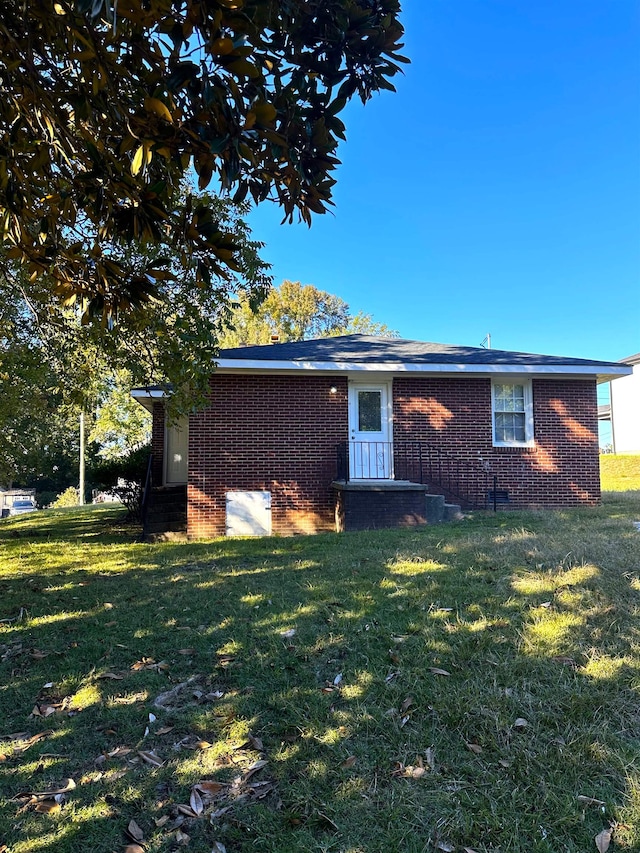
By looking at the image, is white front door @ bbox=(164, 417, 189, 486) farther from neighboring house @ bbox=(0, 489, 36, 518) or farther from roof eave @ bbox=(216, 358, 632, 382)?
neighboring house @ bbox=(0, 489, 36, 518)

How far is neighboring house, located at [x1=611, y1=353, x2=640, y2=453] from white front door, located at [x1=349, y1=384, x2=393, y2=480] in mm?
24080

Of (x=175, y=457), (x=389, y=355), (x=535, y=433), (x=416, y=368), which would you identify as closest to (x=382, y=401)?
(x=389, y=355)

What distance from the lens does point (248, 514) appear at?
31.9ft

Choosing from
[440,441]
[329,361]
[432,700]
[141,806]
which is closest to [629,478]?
[440,441]

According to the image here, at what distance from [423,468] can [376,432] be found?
3.88 ft

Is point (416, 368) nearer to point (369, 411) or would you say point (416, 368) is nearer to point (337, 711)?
point (369, 411)

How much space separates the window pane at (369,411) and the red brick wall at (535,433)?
0.35m

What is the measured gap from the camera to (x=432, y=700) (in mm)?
2848

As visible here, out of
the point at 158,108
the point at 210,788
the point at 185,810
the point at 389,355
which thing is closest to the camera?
the point at 185,810

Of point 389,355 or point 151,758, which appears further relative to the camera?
point 389,355

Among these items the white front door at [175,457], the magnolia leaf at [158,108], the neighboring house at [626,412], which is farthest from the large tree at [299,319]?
the magnolia leaf at [158,108]

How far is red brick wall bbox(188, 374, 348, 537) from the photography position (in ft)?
31.8

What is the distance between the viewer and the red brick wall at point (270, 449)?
9.70 meters

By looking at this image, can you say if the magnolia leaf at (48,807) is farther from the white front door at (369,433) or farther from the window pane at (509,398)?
the window pane at (509,398)
